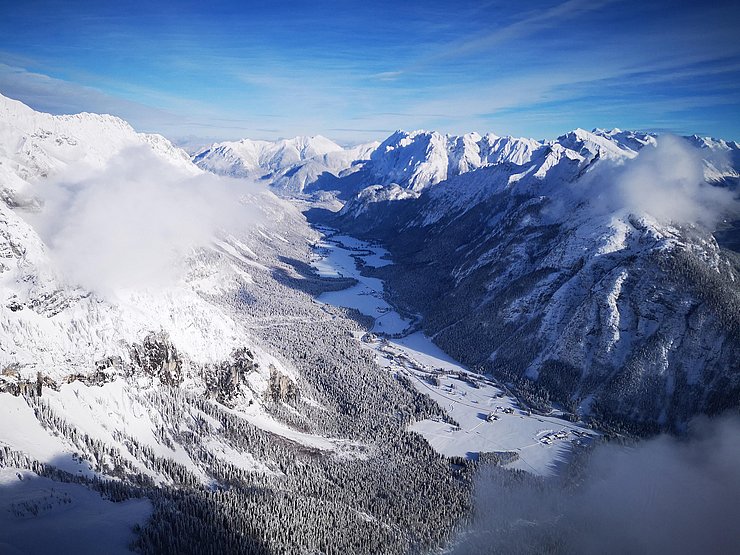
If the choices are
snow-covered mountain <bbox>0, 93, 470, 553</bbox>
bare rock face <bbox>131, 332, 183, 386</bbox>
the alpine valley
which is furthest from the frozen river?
bare rock face <bbox>131, 332, 183, 386</bbox>

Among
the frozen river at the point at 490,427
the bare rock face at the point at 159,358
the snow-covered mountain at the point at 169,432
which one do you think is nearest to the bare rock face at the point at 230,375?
the snow-covered mountain at the point at 169,432

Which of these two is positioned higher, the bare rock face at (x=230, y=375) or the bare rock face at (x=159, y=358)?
the bare rock face at (x=159, y=358)

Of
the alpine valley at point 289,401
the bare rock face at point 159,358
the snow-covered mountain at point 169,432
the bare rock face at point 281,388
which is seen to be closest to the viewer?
the snow-covered mountain at point 169,432

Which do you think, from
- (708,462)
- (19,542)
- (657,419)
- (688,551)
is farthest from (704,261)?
(19,542)

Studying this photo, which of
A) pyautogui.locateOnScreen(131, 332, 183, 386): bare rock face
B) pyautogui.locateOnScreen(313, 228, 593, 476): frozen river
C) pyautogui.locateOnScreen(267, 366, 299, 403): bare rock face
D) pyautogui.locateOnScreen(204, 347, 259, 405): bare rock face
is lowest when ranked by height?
pyautogui.locateOnScreen(313, 228, 593, 476): frozen river

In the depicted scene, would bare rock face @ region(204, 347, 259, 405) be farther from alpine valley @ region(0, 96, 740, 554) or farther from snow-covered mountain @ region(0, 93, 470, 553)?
alpine valley @ region(0, 96, 740, 554)

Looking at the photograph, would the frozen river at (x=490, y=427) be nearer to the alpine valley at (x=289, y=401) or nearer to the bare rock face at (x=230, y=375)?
the alpine valley at (x=289, y=401)
